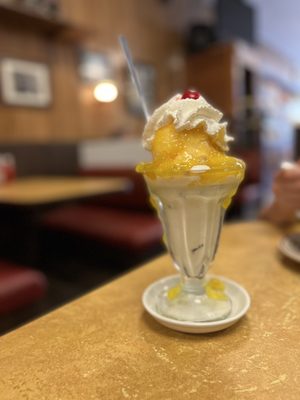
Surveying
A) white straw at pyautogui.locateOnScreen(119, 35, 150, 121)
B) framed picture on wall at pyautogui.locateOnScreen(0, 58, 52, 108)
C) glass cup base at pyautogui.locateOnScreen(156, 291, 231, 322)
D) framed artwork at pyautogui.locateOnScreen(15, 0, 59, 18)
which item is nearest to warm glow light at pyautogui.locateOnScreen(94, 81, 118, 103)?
framed picture on wall at pyautogui.locateOnScreen(0, 58, 52, 108)

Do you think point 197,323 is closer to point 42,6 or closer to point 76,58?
point 42,6

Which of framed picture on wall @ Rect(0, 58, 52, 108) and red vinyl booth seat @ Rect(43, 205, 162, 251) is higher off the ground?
framed picture on wall @ Rect(0, 58, 52, 108)

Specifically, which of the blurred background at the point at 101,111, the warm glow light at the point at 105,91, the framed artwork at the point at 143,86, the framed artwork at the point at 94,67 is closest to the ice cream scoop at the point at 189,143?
the blurred background at the point at 101,111

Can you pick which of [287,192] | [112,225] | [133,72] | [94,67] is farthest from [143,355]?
[94,67]

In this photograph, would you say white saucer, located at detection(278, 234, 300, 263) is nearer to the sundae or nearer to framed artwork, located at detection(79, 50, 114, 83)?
the sundae

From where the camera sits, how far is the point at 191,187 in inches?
19.5

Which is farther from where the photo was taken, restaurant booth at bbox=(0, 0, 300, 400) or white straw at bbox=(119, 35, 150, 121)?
white straw at bbox=(119, 35, 150, 121)

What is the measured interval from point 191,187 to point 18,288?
1157 mm

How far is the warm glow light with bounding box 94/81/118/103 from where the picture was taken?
399cm

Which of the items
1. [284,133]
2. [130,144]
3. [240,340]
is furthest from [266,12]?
[240,340]

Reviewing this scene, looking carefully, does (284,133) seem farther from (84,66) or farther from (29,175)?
(29,175)

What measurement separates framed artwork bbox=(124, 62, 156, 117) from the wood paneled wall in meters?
0.08

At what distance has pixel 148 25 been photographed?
15.8ft

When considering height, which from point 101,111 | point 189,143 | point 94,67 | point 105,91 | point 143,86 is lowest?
point 189,143
